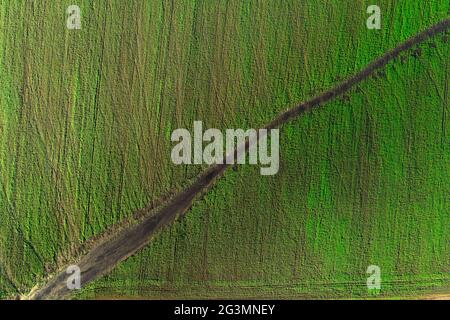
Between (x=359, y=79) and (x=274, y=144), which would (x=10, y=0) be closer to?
(x=274, y=144)

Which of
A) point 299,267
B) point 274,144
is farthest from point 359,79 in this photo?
point 299,267

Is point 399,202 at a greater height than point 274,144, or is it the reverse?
Result: point 274,144

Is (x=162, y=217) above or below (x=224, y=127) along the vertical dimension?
below
